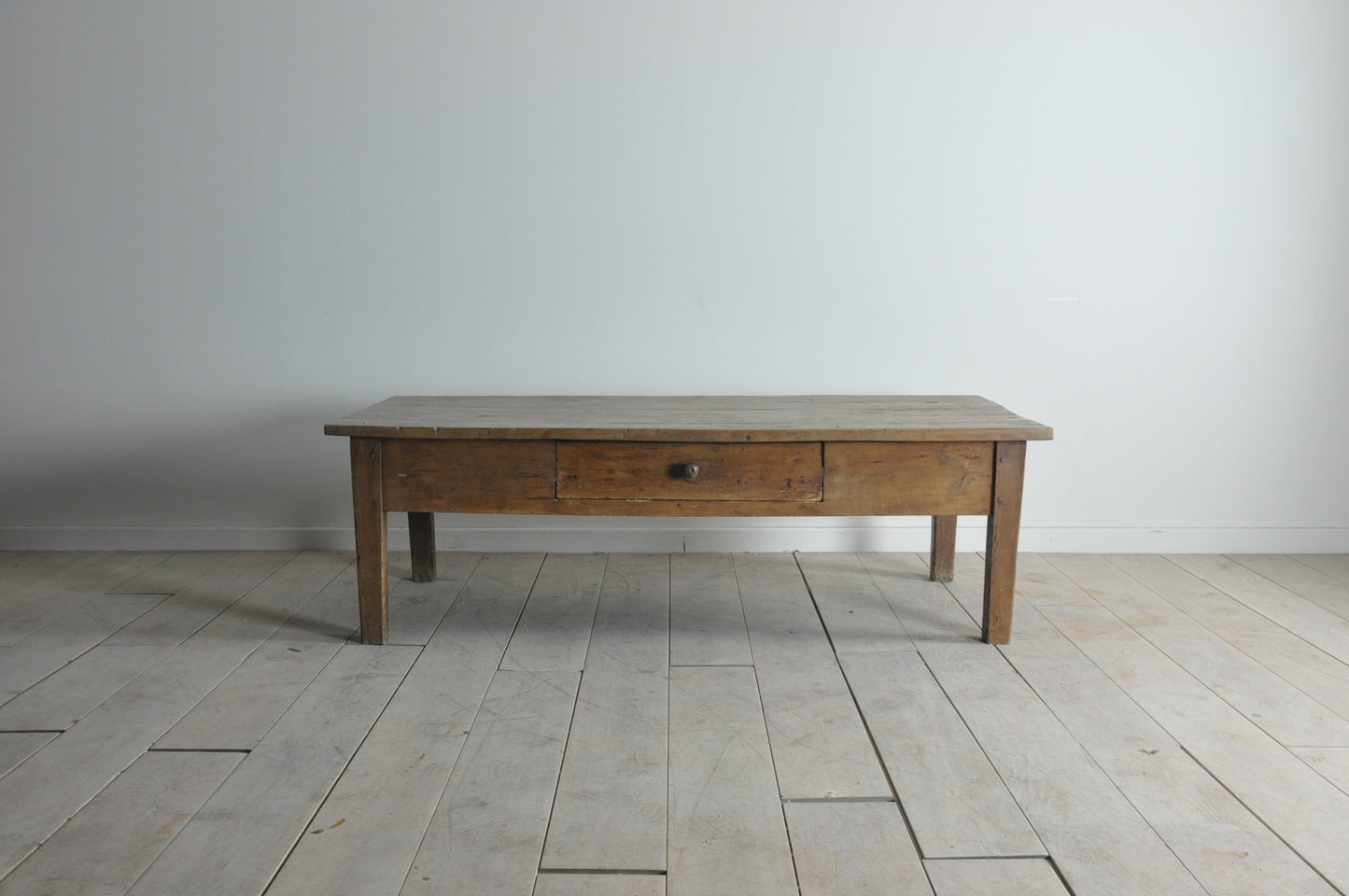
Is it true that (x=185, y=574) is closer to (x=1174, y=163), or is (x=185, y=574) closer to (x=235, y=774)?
(x=235, y=774)

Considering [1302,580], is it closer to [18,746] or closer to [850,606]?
[850,606]

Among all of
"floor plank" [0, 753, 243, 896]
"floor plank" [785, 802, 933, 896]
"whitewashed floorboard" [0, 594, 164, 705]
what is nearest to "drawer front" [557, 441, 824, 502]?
"floor plank" [785, 802, 933, 896]

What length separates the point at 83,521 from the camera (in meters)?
3.38

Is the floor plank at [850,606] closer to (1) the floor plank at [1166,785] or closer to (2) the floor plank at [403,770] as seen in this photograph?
(1) the floor plank at [1166,785]

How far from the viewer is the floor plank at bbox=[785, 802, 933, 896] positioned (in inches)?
59.6

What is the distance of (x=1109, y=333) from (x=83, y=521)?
3.36m

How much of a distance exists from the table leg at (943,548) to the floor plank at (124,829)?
193cm

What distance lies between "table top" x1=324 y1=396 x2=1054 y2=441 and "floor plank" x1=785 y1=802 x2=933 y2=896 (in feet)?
2.98

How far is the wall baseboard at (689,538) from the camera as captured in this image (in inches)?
131

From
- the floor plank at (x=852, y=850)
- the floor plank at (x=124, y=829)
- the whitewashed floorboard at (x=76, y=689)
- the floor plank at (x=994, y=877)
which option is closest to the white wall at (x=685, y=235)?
the whitewashed floorboard at (x=76, y=689)

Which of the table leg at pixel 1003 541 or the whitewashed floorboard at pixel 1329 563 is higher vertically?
the table leg at pixel 1003 541

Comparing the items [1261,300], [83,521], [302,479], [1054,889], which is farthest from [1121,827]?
[83,521]

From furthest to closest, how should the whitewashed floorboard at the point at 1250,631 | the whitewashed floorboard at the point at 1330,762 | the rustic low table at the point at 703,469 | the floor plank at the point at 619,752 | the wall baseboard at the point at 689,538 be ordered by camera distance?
1. the wall baseboard at the point at 689,538
2. the rustic low table at the point at 703,469
3. the whitewashed floorboard at the point at 1250,631
4. the whitewashed floorboard at the point at 1330,762
5. the floor plank at the point at 619,752

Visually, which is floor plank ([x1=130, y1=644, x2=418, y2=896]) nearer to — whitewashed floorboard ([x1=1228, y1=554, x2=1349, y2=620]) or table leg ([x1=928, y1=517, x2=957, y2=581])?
table leg ([x1=928, y1=517, x2=957, y2=581])
